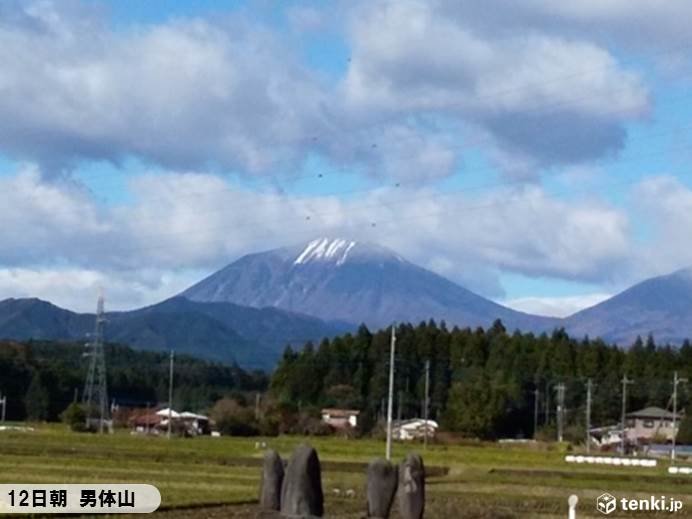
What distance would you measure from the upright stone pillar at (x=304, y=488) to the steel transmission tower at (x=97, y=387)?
5581 centimetres

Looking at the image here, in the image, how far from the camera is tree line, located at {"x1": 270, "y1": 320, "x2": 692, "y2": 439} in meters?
108

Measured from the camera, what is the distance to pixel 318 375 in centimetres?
11262

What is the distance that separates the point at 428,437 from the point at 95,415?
22.2m

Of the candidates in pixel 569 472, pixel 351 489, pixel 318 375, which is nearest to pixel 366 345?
pixel 318 375

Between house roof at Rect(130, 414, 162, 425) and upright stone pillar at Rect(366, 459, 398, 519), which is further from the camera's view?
house roof at Rect(130, 414, 162, 425)

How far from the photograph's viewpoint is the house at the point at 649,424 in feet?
340

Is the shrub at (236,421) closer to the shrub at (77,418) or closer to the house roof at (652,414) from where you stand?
the shrub at (77,418)

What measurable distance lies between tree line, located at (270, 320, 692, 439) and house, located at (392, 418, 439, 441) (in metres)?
5.35

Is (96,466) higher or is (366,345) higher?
(366,345)

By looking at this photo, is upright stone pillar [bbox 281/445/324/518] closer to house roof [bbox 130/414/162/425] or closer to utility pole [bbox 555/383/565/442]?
utility pole [bbox 555/383/565/442]

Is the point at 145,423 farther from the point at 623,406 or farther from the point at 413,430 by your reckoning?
the point at 623,406

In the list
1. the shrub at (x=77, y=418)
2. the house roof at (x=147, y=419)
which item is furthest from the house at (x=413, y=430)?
the shrub at (x=77, y=418)

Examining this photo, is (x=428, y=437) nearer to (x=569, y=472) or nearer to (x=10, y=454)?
(x=569, y=472)

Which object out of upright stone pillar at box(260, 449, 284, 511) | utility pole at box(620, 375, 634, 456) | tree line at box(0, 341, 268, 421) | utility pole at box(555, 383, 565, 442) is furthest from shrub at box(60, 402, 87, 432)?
upright stone pillar at box(260, 449, 284, 511)
